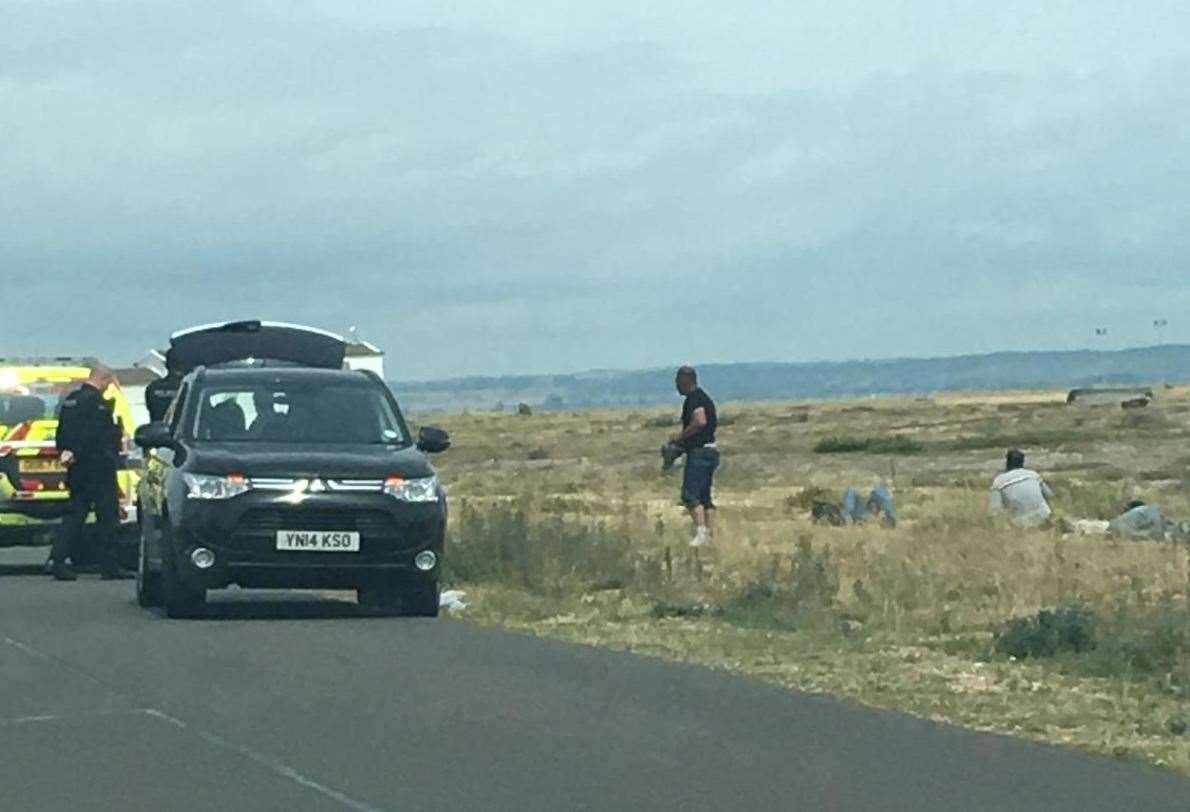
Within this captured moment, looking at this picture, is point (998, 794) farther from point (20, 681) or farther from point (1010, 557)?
point (1010, 557)

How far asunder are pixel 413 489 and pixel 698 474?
795cm

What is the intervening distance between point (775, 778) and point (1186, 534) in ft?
52.1

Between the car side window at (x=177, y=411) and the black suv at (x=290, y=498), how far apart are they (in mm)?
38

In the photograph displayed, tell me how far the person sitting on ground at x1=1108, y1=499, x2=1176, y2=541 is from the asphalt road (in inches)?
478

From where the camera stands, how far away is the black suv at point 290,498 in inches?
701

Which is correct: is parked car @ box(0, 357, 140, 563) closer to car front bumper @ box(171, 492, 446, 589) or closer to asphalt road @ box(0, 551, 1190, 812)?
car front bumper @ box(171, 492, 446, 589)

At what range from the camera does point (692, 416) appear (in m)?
25.8

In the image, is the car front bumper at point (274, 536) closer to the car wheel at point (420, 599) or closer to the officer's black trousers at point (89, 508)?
the car wheel at point (420, 599)

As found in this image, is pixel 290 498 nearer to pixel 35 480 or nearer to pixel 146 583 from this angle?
pixel 146 583

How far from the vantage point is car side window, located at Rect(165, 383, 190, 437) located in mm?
19109

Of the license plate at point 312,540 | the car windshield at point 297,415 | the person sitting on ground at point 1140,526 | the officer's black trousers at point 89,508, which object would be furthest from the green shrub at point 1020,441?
the license plate at point 312,540

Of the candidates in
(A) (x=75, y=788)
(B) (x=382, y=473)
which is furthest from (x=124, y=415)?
(A) (x=75, y=788)

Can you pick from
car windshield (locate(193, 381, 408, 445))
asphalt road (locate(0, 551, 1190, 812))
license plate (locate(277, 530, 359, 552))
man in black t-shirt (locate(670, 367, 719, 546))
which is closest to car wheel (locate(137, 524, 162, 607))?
car windshield (locate(193, 381, 408, 445))

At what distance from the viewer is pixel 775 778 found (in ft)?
34.5
